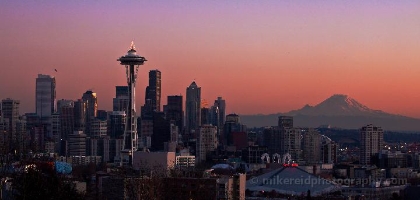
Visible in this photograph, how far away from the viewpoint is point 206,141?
9562 centimetres

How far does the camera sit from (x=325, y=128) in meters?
148

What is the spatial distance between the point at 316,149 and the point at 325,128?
152 feet

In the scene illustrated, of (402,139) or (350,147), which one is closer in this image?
(350,147)

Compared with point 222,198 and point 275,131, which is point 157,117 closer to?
point 275,131

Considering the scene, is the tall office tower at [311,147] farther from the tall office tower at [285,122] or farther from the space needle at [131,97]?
the space needle at [131,97]

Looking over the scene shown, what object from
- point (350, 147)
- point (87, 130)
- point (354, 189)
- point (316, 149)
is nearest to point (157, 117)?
point (87, 130)

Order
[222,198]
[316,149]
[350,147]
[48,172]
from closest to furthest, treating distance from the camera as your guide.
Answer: [48,172] → [222,198] → [316,149] → [350,147]

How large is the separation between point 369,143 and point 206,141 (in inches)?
674

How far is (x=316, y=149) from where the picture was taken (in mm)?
101625

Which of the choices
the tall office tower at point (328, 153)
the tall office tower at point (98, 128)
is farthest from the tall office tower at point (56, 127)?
the tall office tower at point (328, 153)

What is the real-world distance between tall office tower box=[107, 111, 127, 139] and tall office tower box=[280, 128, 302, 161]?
52.4 feet

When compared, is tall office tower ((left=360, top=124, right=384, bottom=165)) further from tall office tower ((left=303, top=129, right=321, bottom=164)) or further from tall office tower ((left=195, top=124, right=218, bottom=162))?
tall office tower ((left=195, top=124, right=218, bottom=162))

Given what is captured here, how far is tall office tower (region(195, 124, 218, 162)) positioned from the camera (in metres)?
93.8

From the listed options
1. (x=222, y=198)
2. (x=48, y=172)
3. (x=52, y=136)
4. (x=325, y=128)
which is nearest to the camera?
(x=48, y=172)
